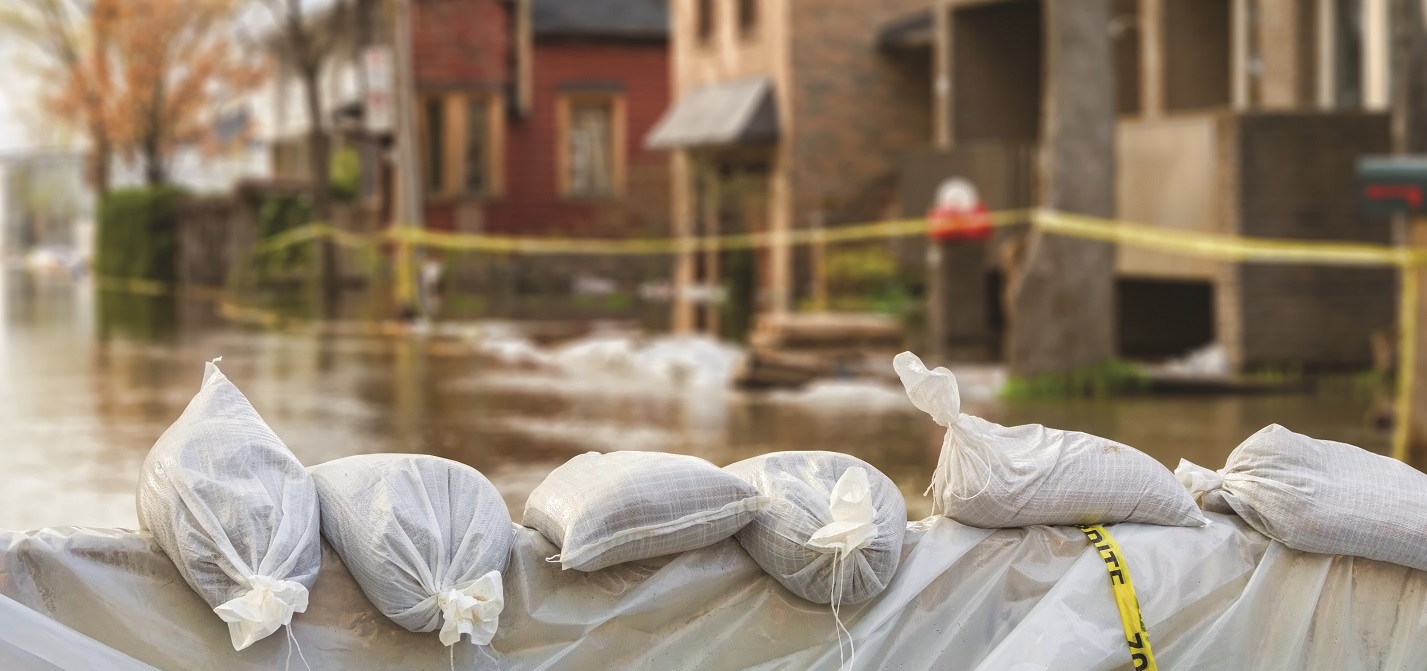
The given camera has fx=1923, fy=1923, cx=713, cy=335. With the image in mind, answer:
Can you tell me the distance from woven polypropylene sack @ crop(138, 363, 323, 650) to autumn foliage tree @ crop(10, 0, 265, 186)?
38994mm

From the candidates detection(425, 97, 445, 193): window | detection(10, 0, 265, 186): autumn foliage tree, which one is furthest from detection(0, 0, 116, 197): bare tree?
detection(425, 97, 445, 193): window

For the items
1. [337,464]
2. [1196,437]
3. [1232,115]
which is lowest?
[1196,437]

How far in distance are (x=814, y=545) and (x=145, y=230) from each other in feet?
114

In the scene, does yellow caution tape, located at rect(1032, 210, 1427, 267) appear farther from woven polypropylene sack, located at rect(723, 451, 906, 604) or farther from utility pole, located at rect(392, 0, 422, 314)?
utility pole, located at rect(392, 0, 422, 314)

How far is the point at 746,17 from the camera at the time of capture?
96.9 ft

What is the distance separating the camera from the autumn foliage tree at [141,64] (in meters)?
41.9

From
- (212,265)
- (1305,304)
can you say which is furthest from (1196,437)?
(212,265)

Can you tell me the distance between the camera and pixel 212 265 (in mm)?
35062

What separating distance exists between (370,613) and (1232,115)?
34.6 feet

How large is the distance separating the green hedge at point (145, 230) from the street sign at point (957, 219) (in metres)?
23.3

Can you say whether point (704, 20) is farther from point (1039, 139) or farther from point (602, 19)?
point (1039, 139)

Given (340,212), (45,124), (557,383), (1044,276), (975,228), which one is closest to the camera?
(1044,276)

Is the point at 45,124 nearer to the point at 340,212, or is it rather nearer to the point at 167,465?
the point at 340,212

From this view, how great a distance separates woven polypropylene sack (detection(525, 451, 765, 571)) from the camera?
12.6ft
